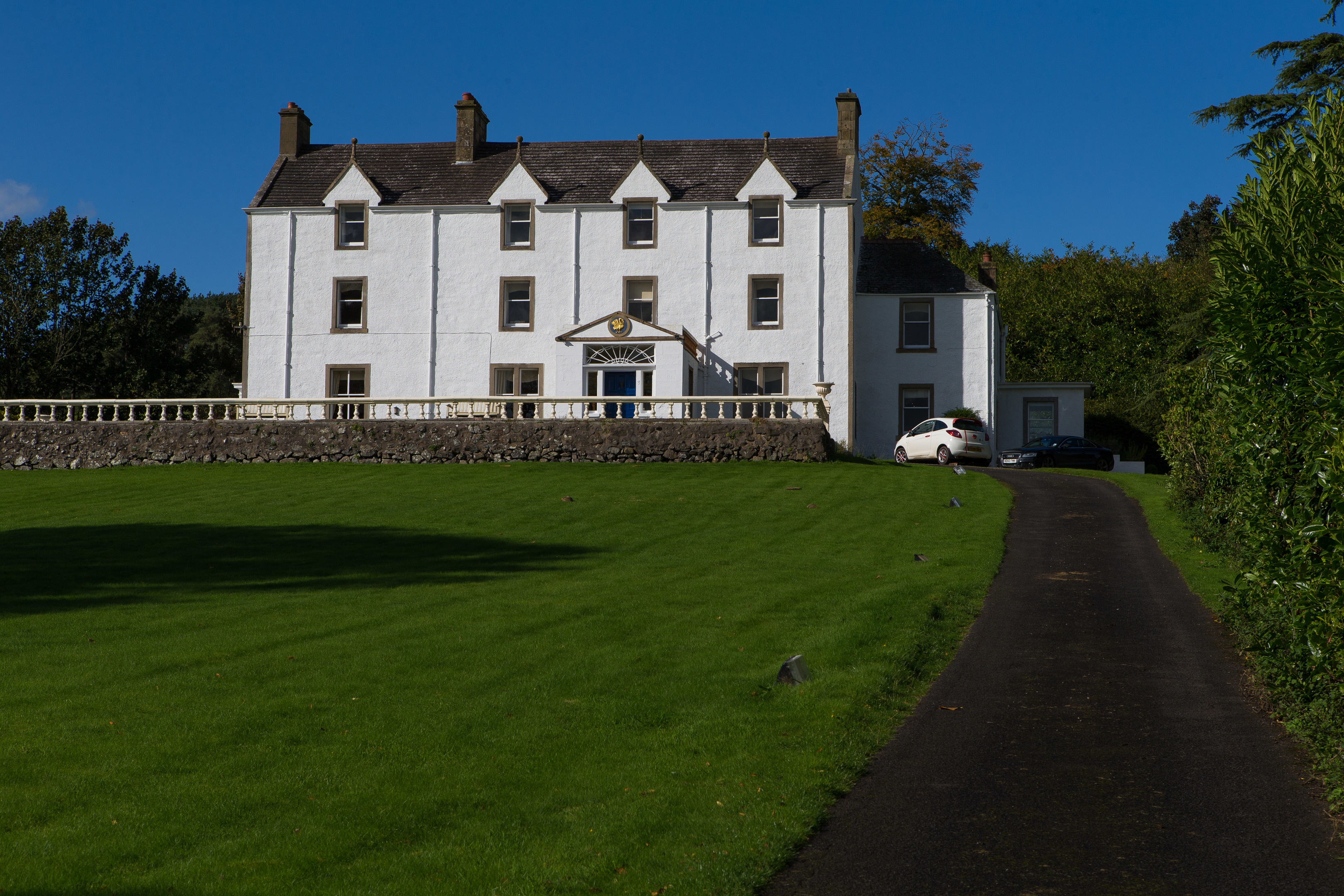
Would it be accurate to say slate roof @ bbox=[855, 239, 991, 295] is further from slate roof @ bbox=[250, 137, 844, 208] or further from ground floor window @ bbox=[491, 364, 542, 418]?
ground floor window @ bbox=[491, 364, 542, 418]

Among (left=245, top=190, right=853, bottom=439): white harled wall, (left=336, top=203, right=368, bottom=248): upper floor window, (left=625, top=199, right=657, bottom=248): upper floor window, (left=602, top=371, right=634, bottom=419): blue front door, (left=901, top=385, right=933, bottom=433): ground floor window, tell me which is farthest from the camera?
(left=336, top=203, right=368, bottom=248): upper floor window

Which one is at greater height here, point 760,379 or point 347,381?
point 760,379

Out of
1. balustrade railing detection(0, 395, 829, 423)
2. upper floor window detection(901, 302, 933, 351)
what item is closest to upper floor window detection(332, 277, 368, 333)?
balustrade railing detection(0, 395, 829, 423)

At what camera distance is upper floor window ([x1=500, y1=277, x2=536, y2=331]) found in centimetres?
4141

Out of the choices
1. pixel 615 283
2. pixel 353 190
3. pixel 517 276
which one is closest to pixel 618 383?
pixel 615 283

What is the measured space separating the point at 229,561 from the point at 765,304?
1055 inches

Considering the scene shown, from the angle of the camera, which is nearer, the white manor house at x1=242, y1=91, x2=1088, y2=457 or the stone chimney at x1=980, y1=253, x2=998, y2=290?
the white manor house at x1=242, y1=91, x2=1088, y2=457

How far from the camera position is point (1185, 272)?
6162cm

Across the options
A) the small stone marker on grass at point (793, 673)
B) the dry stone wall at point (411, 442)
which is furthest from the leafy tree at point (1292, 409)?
the dry stone wall at point (411, 442)

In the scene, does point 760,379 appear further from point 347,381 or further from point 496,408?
point 347,381

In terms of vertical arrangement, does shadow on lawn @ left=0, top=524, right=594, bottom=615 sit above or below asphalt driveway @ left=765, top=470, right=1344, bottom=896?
above

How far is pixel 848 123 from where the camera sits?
1647 inches

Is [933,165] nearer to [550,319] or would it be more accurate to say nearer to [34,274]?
[550,319]

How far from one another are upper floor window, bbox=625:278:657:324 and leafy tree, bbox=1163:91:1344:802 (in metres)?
29.8
